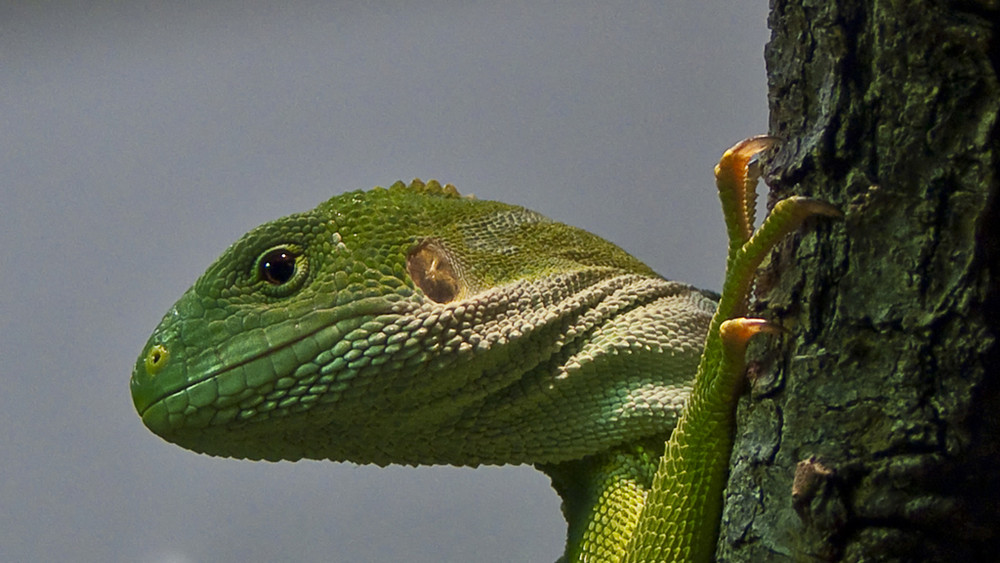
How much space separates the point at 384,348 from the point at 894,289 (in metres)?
0.86

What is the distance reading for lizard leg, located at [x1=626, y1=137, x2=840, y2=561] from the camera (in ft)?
3.56

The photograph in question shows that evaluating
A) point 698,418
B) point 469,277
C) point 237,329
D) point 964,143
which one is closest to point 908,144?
point 964,143


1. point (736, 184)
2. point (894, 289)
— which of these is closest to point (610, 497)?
point (736, 184)

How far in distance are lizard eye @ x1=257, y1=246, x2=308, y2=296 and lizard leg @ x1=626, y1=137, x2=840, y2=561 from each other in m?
0.75

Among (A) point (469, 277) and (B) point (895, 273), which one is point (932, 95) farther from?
(A) point (469, 277)

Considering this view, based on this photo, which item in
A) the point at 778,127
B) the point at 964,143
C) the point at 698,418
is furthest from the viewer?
the point at 698,418

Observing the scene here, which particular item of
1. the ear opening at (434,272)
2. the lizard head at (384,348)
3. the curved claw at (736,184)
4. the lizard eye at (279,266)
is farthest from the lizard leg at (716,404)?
the lizard eye at (279,266)

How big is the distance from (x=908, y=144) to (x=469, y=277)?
902mm

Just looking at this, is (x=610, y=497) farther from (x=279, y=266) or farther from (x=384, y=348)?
(x=279, y=266)

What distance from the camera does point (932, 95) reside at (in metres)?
0.88

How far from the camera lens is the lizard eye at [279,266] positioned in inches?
62.5

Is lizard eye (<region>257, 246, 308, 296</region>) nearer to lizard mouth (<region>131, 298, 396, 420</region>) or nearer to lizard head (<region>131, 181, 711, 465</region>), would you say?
lizard head (<region>131, 181, 711, 465</region>)

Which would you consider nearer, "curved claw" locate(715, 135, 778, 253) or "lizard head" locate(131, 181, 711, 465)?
"curved claw" locate(715, 135, 778, 253)

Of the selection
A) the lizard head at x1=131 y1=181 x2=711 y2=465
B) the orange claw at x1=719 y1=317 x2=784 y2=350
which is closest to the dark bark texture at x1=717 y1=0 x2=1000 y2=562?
the orange claw at x1=719 y1=317 x2=784 y2=350
